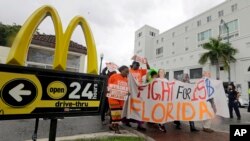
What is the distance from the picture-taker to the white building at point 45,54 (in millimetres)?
11656

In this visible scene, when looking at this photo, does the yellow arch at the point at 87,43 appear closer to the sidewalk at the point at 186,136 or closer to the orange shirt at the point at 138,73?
the sidewalk at the point at 186,136

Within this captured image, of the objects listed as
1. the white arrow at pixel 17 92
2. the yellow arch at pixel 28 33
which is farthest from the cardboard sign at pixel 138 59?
the white arrow at pixel 17 92

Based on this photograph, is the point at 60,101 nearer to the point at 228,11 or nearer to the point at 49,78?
the point at 49,78

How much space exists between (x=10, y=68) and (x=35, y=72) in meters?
0.25

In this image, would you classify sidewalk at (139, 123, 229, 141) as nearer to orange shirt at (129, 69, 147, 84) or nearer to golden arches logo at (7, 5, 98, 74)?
orange shirt at (129, 69, 147, 84)

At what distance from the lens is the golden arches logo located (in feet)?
7.06

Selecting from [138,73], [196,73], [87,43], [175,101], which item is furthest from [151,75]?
[196,73]

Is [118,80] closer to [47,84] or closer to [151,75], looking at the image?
[151,75]

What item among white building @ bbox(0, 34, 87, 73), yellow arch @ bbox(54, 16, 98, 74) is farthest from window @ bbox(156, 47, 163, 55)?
yellow arch @ bbox(54, 16, 98, 74)

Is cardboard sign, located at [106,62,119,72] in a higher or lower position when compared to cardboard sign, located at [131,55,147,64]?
lower

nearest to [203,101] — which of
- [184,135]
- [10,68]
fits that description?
[184,135]

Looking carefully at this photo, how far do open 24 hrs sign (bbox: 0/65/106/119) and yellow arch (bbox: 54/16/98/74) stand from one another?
6.5 inches

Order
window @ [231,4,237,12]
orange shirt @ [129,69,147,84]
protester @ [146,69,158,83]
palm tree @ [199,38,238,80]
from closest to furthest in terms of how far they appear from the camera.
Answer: orange shirt @ [129,69,147,84] → protester @ [146,69,158,83] → palm tree @ [199,38,238,80] → window @ [231,4,237,12]

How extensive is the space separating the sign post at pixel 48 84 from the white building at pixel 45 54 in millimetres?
8877
